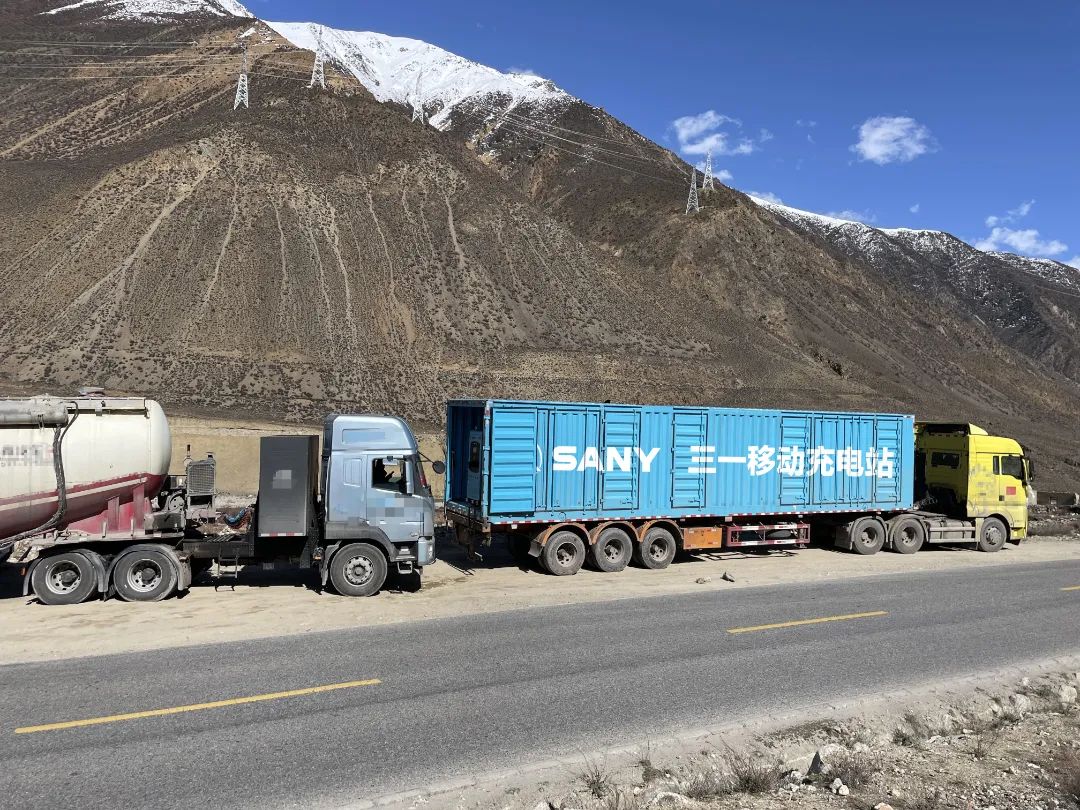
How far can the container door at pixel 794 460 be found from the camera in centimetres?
1847

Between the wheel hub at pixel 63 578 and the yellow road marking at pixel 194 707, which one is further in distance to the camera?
the wheel hub at pixel 63 578

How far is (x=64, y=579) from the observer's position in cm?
1276

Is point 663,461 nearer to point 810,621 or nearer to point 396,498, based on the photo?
point 810,621

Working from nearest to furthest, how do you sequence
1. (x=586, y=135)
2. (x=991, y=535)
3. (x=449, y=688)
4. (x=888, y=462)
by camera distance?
(x=449, y=688), (x=888, y=462), (x=991, y=535), (x=586, y=135)

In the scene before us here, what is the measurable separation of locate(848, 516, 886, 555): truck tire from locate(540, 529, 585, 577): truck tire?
7787 millimetres

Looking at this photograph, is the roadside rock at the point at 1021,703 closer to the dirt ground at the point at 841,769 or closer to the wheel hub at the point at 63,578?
the dirt ground at the point at 841,769

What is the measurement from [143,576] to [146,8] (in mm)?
128978

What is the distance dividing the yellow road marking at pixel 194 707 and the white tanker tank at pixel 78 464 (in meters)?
5.83

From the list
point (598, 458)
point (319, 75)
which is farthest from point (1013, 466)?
point (319, 75)

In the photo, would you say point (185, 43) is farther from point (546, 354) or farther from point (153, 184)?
point (546, 354)

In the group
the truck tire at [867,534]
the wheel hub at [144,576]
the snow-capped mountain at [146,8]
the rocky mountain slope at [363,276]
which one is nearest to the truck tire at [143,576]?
the wheel hub at [144,576]

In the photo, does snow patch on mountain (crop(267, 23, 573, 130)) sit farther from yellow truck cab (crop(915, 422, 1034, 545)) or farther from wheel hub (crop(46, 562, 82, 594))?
wheel hub (crop(46, 562, 82, 594))

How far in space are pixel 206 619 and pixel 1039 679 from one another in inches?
459

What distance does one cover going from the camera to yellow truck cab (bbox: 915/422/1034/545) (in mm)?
20859
